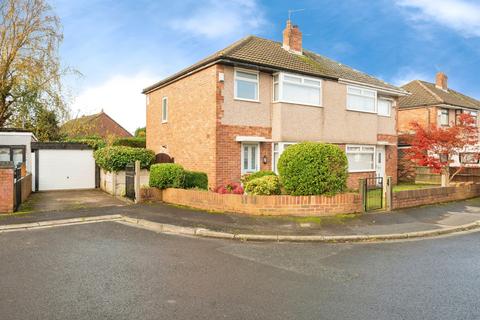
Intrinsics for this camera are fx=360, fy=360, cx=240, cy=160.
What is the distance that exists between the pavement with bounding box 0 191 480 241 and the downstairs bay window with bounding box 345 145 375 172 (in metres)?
6.12

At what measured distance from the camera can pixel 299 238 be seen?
320 inches

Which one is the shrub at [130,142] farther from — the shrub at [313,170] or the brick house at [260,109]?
the shrub at [313,170]

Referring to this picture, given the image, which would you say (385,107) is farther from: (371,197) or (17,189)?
(17,189)

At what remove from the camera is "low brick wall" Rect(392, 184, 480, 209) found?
12207 mm

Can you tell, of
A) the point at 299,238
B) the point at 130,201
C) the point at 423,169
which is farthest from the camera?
the point at 423,169

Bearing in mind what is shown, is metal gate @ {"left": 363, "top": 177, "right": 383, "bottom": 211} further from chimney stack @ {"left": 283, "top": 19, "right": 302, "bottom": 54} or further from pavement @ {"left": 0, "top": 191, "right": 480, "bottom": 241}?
chimney stack @ {"left": 283, "top": 19, "right": 302, "bottom": 54}

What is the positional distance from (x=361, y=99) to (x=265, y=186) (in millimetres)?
10325

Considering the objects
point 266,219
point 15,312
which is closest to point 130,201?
point 266,219

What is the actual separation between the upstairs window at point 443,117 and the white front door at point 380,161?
1047 centimetres

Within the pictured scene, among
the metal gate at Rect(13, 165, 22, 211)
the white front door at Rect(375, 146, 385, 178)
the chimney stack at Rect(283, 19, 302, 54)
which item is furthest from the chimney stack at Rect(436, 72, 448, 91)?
the metal gate at Rect(13, 165, 22, 211)

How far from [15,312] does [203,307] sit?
2102 millimetres

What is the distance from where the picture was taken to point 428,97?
28.6m

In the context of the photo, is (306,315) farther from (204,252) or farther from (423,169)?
(423,169)

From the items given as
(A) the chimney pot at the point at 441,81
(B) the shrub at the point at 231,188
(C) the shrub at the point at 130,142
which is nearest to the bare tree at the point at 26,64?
(C) the shrub at the point at 130,142
